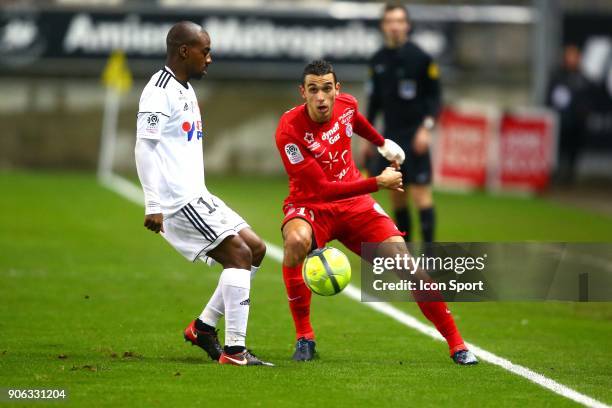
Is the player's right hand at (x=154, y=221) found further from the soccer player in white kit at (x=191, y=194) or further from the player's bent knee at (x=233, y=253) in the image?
the player's bent knee at (x=233, y=253)

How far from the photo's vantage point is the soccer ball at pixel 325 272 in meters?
8.03

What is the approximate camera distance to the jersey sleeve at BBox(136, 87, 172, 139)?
7699mm

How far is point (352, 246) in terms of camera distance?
8641mm

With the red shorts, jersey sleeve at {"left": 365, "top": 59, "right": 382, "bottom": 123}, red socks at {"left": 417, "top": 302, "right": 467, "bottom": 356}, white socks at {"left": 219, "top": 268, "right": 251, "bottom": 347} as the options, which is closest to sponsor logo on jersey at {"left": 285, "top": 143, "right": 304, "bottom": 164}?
the red shorts

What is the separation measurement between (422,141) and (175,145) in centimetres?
505

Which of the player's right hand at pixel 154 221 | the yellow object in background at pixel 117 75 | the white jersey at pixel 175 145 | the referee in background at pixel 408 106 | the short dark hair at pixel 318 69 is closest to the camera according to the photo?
the player's right hand at pixel 154 221

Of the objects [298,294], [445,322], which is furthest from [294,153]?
[445,322]

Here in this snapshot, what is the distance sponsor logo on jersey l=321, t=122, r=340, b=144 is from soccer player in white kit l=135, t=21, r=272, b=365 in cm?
83

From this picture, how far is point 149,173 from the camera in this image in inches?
303

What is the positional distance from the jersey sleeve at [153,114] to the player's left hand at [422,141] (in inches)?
203

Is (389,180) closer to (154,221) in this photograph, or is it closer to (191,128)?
(191,128)

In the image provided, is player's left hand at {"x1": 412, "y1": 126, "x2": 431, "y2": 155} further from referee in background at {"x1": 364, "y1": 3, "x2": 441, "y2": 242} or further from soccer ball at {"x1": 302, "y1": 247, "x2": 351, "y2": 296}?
soccer ball at {"x1": 302, "y1": 247, "x2": 351, "y2": 296}

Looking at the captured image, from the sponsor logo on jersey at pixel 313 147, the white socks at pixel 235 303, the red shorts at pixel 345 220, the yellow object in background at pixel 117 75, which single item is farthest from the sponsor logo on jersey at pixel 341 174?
the yellow object in background at pixel 117 75

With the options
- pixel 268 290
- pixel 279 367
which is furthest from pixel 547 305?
pixel 279 367
